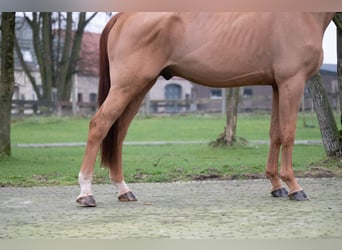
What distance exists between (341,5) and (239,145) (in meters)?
12.0

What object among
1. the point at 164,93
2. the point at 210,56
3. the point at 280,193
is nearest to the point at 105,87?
the point at 210,56

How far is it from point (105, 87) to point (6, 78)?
22.0 feet

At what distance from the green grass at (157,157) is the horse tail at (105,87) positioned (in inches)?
96.9

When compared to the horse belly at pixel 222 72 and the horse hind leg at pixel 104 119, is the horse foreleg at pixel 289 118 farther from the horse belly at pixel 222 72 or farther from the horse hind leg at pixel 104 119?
the horse hind leg at pixel 104 119

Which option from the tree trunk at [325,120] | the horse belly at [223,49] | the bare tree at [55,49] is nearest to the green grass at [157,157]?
the tree trunk at [325,120]

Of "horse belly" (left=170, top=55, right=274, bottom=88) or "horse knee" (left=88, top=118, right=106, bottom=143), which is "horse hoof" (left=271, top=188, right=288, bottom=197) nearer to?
"horse belly" (left=170, top=55, right=274, bottom=88)

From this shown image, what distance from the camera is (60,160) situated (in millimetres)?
13633

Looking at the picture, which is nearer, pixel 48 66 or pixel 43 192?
pixel 43 192

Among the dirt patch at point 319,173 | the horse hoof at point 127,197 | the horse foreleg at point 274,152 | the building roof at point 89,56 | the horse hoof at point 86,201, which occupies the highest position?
the building roof at point 89,56

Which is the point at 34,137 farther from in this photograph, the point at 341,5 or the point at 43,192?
the point at 341,5

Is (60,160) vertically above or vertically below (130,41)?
below

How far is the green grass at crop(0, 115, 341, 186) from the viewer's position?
9633 mm

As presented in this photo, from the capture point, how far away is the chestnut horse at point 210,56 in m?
6.30

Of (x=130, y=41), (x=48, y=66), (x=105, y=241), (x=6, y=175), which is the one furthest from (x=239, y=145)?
(x=48, y=66)
